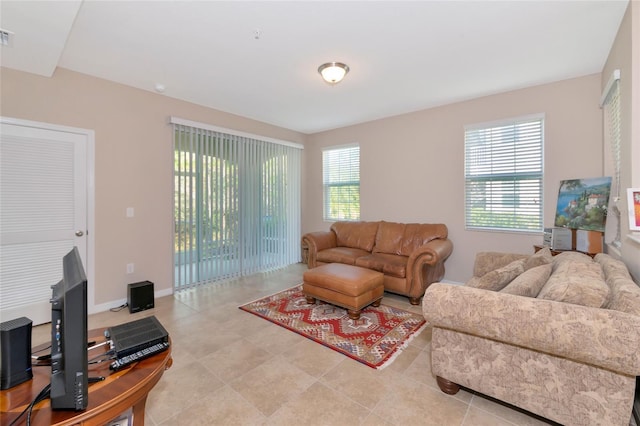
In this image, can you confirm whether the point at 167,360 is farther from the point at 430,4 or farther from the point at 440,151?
the point at 440,151

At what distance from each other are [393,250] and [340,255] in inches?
32.0

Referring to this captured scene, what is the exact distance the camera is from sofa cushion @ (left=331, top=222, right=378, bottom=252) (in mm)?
4531

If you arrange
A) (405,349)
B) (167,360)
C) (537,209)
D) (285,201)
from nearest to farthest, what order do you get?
(167,360) → (405,349) → (537,209) → (285,201)

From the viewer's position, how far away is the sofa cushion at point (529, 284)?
166 cm

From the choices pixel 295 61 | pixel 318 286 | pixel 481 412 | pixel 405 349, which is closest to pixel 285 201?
pixel 318 286

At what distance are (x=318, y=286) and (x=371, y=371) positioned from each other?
1215 mm

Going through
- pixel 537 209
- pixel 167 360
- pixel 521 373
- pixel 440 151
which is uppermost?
pixel 440 151

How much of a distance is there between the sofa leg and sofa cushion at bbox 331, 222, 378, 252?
2.64 meters

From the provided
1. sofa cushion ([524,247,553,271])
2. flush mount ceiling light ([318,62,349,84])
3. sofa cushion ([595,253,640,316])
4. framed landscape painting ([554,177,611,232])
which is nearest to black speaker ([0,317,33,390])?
sofa cushion ([595,253,640,316])

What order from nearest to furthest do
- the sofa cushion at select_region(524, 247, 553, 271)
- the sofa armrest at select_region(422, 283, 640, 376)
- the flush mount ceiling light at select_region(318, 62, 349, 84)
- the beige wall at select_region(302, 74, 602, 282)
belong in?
the sofa armrest at select_region(422, 283, 640, 376)
the sofa cushion at select_region(524, 247, 553, 271)
the flush mount ceiling light at select_region(318, 62, 349, 84)
the beige wall at select_region(302, 74, 602, 282)

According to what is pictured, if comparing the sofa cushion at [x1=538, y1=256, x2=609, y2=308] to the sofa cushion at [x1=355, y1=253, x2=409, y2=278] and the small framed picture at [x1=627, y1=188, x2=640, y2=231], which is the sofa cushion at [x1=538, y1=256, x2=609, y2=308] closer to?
the small framed picture at [x1=627, y1=188, x2=640, y2=231]

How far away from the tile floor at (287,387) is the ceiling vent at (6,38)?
2.56 meters

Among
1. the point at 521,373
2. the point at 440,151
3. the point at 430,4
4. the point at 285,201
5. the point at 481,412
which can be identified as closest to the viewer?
the point at 521,373

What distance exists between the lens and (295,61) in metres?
2.81
